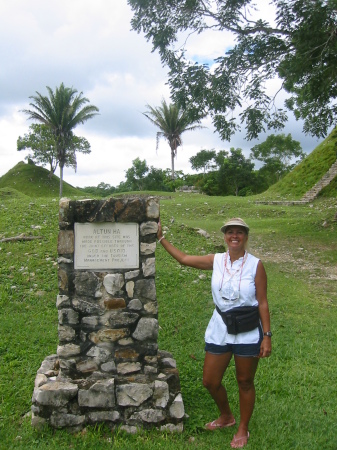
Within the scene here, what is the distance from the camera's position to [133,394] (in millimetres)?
3551

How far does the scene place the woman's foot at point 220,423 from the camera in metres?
3.51

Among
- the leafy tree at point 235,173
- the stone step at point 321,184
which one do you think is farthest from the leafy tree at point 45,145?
the stone step at point 321,184

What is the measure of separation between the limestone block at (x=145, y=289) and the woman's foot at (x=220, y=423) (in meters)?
1.10

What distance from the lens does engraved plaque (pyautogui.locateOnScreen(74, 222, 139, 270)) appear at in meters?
3.64

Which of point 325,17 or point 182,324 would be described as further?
point 325,17

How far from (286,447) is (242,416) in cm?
38

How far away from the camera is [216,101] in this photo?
33.5ft

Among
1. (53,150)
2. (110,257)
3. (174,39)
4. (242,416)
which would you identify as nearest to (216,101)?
(174,39)

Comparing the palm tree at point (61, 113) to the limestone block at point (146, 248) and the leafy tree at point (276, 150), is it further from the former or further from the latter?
the limestone block at point (146, 248)

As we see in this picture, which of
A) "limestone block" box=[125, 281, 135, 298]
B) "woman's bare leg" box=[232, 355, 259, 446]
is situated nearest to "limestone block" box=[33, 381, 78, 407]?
"limestone block" box=[125, 281, 135, 298]

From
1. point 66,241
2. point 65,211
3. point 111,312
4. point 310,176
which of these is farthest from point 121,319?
point 310,176

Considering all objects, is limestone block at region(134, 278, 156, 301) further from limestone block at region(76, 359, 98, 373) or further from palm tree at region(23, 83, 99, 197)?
palm tree at region(23, 83, 99, 197)

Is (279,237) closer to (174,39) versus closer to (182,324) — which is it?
(174,39)

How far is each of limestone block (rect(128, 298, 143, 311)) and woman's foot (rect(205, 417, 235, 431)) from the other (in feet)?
3.50
